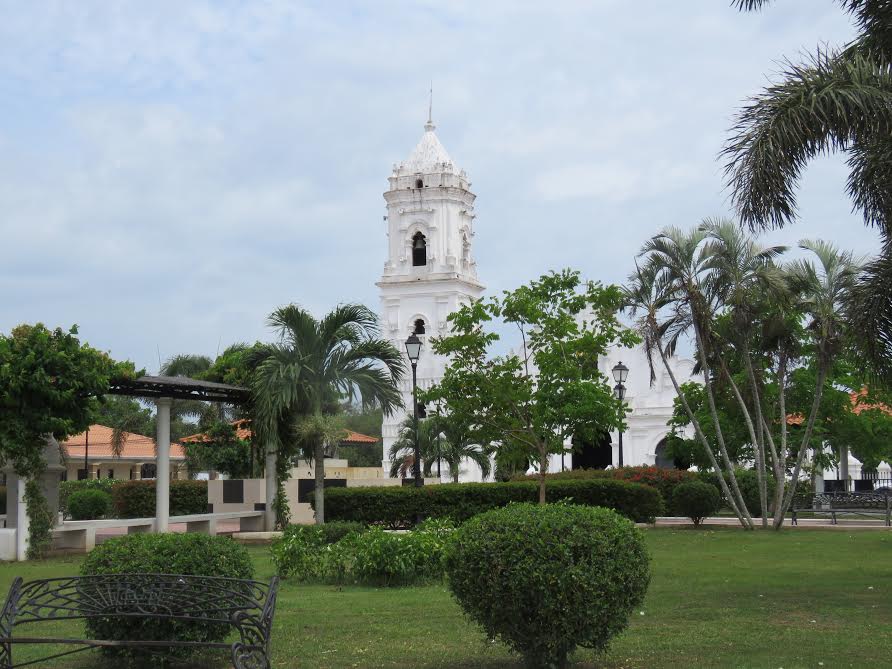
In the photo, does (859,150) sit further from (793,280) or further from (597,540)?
(793,280)

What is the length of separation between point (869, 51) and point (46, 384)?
13.2 meters

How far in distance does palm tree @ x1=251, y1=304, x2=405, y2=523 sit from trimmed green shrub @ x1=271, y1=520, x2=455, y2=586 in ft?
27.0

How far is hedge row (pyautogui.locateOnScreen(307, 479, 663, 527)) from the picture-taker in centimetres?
2520

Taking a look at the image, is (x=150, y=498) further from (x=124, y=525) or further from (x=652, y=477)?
(x=652, y=477)

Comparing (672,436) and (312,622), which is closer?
(312,622)

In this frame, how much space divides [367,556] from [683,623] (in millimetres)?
4629

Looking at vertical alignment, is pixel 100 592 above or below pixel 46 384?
below

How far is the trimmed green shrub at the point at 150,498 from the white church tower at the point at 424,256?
26.2 meters

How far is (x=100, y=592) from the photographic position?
725 cm

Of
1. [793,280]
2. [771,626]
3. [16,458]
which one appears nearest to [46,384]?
[16,458]

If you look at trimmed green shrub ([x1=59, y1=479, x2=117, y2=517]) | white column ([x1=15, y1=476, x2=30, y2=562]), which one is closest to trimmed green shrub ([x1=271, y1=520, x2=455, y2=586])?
white column ([x1=15, y1=476, x2=30, y2=562])

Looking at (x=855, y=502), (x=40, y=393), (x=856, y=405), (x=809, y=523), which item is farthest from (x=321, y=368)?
(x=856, y=405)

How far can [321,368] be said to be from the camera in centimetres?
2359

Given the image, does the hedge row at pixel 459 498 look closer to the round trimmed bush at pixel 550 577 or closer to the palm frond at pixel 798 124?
the palm frond at pixel 798 124
